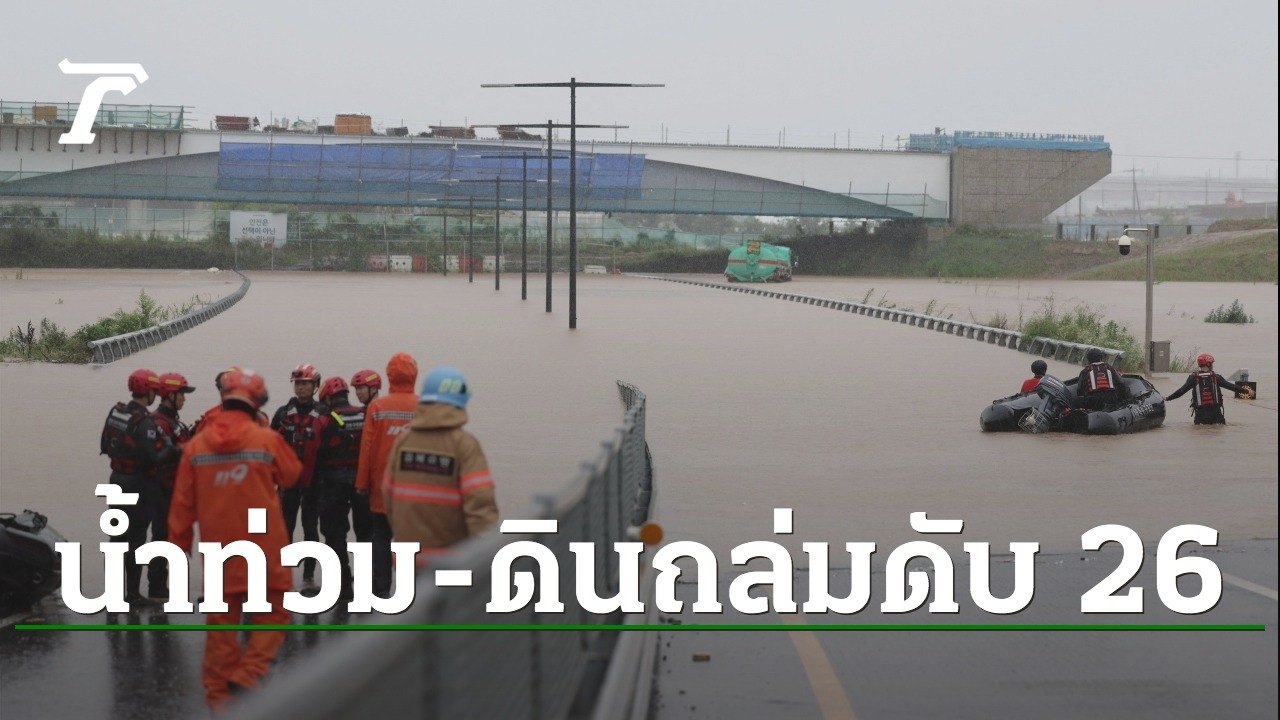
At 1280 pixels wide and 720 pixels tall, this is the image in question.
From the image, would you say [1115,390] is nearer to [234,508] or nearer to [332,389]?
[332,389]

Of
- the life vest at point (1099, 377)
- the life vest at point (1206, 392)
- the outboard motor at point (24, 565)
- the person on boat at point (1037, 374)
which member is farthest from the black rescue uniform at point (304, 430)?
the life vest at point (1206, 392)

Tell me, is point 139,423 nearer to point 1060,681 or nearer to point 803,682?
point 803,682

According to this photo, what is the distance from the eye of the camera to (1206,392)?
20984 millimetres

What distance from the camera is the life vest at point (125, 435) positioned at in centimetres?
997

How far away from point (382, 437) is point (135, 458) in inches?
70.3

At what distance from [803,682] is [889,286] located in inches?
3423

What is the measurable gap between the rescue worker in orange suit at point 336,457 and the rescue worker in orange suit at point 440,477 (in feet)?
9.70

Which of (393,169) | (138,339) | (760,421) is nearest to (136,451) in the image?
(760,421)

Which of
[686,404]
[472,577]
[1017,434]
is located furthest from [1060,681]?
[686,404]

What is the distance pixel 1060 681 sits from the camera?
8.14 metres

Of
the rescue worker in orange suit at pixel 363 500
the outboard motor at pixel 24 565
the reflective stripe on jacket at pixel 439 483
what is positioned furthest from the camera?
the rescue worker in orange suit at pixel 363 500

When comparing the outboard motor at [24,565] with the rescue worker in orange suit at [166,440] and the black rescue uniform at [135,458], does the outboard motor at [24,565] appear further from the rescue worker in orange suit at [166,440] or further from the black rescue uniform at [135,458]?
the rescue worker in orange suit at [166,440]

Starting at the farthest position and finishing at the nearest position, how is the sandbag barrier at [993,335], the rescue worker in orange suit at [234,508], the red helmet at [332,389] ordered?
the sandbag barrier at [993,335] → the red helmet at [332,389] → the rescue worker in orange suit at [234,508]

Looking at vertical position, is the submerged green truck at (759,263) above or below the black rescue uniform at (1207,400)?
above
